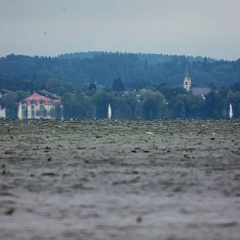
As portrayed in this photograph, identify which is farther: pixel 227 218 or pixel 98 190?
pixel 98 190

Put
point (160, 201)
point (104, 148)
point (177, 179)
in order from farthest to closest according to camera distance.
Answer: point (104, 148), point (177, 179), point (160, 201)

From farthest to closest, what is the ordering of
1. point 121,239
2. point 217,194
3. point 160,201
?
point 217,194 → point 160,201 → point 121,239

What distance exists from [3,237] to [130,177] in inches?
436

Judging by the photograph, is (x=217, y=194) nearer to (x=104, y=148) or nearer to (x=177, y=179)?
(x=177, y=179)

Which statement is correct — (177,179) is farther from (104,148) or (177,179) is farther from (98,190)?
(104,148)

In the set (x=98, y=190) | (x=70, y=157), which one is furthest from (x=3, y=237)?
(x=70, y=157)

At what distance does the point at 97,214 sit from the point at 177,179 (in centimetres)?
770

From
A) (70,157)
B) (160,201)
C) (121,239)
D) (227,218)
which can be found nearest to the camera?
(121,239)

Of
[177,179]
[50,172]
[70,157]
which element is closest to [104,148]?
[70,157]

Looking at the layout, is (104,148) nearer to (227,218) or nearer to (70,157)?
(70,157)

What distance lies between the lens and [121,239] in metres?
16.9

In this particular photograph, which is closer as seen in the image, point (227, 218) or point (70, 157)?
point (227, 218)

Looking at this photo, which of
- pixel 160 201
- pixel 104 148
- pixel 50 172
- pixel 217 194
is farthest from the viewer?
pixel 104 148

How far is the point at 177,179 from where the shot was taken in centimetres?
2697
